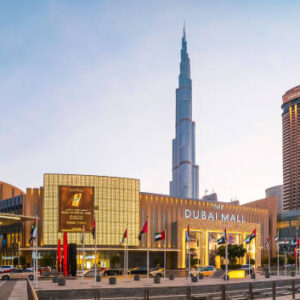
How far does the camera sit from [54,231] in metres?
114

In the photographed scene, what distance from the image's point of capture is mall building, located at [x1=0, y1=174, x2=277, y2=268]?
114 m

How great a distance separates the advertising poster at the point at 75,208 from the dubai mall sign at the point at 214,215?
29.9 m

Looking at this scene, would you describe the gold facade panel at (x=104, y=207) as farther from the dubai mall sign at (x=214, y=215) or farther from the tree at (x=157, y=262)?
the dubai mall sign at (x=214, y=215)

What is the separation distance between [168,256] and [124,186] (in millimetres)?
22106

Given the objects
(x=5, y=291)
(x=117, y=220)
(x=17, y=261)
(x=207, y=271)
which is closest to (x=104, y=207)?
(x=117, y=220)

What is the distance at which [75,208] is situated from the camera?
378 feet

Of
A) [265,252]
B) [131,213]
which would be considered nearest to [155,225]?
[131,213]

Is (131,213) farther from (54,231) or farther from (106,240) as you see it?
(54,231)

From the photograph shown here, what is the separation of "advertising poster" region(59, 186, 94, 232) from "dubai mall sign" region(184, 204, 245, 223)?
29.9m

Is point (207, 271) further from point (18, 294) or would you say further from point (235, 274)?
point (18, 294)

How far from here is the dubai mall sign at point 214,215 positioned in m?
133

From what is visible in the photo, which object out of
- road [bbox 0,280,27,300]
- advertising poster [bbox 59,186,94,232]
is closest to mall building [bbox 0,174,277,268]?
advertising poster [bbox 59,186,94,232]

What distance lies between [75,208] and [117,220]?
12.1 m

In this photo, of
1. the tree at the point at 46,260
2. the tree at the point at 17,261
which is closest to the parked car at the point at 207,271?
the tree at the point at 46,260
